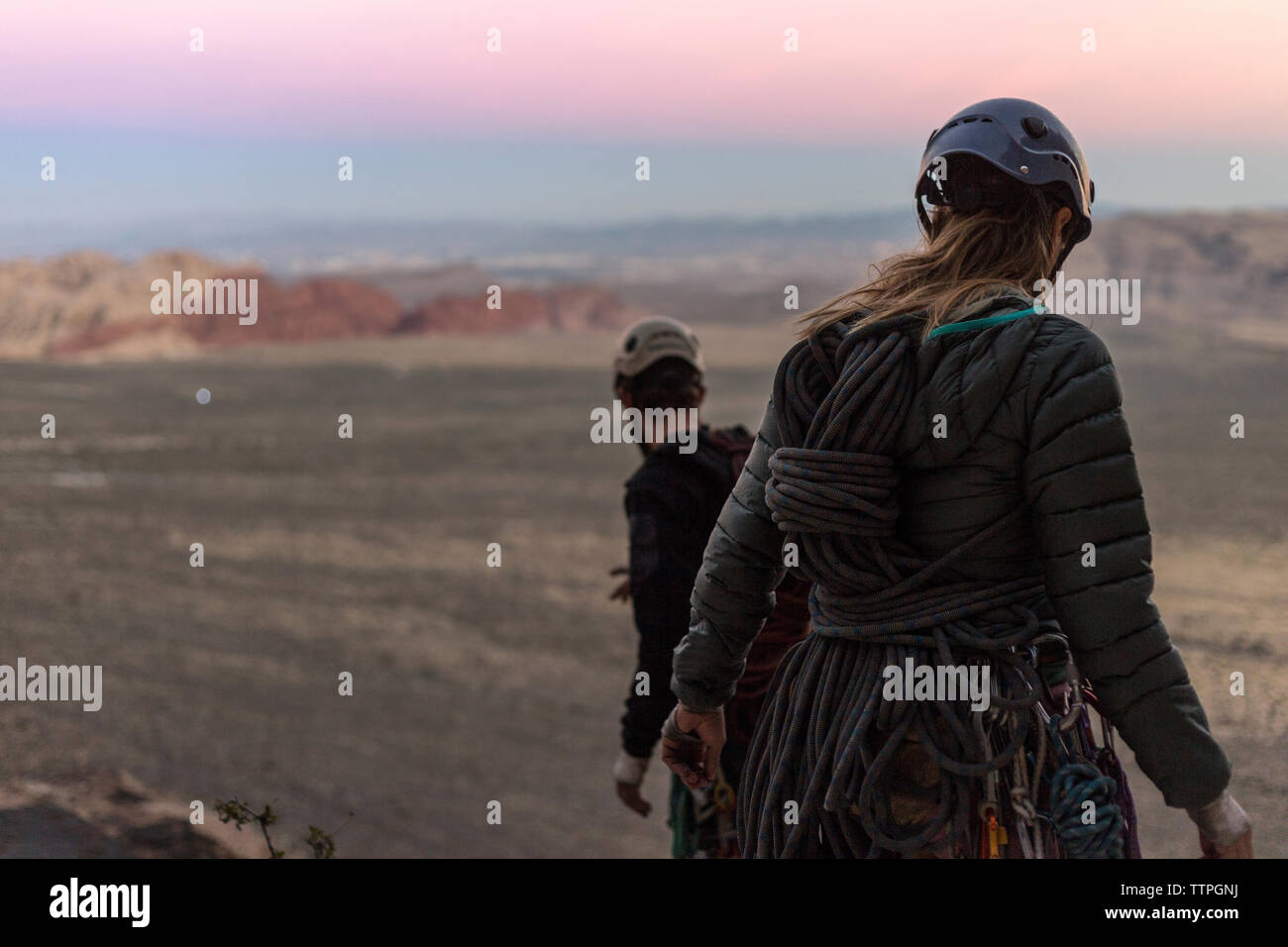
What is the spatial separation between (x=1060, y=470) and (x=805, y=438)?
0.40 m

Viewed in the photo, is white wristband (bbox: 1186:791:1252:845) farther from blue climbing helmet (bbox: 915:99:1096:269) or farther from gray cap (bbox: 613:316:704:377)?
gray cap (bbox: 613:316:704:377)

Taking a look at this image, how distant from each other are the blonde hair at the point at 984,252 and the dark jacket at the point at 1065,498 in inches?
4.1

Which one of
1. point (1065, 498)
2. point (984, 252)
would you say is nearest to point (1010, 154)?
point (984, 252)

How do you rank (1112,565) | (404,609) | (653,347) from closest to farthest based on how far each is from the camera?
(1112,565) < (653,347) < (404,609)

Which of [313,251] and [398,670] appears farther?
[313,251]

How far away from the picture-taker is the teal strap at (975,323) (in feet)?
6.89

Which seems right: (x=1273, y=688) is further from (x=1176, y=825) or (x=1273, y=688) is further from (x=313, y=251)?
(x=313, y=251)

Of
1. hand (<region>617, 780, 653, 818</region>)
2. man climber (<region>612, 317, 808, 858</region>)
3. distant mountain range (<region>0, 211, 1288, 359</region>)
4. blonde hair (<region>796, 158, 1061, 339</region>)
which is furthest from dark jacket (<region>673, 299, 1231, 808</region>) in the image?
distant mountain range (<region>0, 211, 1288, 359</region>)

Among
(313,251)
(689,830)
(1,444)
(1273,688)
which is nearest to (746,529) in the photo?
(689,830)

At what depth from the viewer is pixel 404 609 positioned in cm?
992

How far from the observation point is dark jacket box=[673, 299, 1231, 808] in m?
2.02

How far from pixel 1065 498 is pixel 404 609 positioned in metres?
8.24

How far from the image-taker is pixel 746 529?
2.32 m

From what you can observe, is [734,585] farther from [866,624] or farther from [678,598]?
[678,598]
